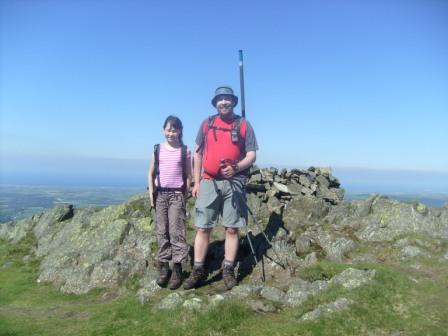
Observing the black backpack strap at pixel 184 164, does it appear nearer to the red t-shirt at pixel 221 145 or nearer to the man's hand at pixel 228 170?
the red t-shirt at pixel 221 145

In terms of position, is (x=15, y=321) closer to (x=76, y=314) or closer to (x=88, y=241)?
(x=76, y=314)

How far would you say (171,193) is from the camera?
451 inches

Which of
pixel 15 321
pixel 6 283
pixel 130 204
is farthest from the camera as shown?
pixel 130 204

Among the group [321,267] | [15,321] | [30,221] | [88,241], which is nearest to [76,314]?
[15,321]

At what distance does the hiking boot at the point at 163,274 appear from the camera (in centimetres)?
1119

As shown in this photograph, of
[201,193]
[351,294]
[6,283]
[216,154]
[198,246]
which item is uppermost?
[216,154]

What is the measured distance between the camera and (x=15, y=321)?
32.7 feet

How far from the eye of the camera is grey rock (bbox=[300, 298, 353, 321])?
8562 millimetres

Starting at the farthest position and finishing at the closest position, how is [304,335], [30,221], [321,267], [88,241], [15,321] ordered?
1. [30,221]
2. [88,241]
3. [321,267]
4. [15,321]
5. [304,335]

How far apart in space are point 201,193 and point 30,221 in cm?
1536

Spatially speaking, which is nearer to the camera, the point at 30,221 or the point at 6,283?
the point at 6,283

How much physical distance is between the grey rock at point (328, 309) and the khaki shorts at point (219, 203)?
10.3ft

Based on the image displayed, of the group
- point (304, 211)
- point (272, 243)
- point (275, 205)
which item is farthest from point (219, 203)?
point (304, 211)

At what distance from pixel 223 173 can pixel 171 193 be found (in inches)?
77.9
